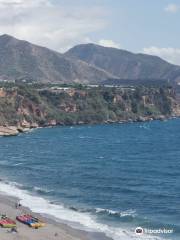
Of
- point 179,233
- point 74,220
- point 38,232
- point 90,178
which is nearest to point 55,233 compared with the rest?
point 38,232

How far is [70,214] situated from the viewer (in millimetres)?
63250

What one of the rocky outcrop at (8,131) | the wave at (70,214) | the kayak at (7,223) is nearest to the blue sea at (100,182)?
the wave at (70,214)

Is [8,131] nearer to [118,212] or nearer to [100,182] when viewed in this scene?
[100,182]

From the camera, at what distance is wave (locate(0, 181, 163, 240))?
54969 mm

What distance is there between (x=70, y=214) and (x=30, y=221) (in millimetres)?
5928

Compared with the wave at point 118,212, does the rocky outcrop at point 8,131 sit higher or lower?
higher

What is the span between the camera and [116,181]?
272 ft

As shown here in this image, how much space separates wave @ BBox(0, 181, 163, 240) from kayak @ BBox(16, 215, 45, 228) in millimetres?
3035

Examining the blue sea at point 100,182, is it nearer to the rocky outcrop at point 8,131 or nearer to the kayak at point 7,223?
the kayak at point 7,223

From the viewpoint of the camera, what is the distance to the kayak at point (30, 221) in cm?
5769

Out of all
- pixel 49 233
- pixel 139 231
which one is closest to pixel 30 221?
pixel 49 233

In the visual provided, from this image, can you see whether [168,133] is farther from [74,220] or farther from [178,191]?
[74,220]

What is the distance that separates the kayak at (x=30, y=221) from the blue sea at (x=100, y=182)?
9.97 feet

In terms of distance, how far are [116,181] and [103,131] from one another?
102308 mm
